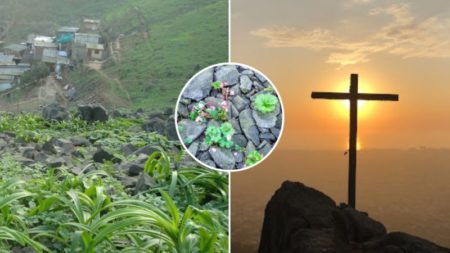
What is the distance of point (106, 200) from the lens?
10.1 feet

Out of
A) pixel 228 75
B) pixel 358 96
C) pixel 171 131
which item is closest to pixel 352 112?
pixel 358 96

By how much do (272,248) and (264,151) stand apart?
48 cm

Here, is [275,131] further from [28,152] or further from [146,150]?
[28,152]

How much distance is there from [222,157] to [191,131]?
197 millimetres

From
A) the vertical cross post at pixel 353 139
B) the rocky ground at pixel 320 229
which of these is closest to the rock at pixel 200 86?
the rocky ground at pixel 320 229

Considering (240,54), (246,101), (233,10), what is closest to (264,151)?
(246,101)

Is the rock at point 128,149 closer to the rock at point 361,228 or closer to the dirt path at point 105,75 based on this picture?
the dirt path at point 105,75

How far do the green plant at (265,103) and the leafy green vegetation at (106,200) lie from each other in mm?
385

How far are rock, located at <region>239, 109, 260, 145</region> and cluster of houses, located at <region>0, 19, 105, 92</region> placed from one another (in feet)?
2.79

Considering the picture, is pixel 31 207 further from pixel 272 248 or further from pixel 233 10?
pixel 233 10

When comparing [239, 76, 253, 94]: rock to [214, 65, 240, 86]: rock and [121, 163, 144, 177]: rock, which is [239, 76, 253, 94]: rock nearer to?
[214, 65, 240, 86]: rock

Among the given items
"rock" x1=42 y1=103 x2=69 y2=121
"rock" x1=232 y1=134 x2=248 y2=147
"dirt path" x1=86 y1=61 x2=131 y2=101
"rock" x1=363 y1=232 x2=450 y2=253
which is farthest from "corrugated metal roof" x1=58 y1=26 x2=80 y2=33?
"rock" x1=363 y1=232 x2=450 y2=253

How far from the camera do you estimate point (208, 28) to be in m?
3.89

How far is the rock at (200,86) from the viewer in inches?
140
